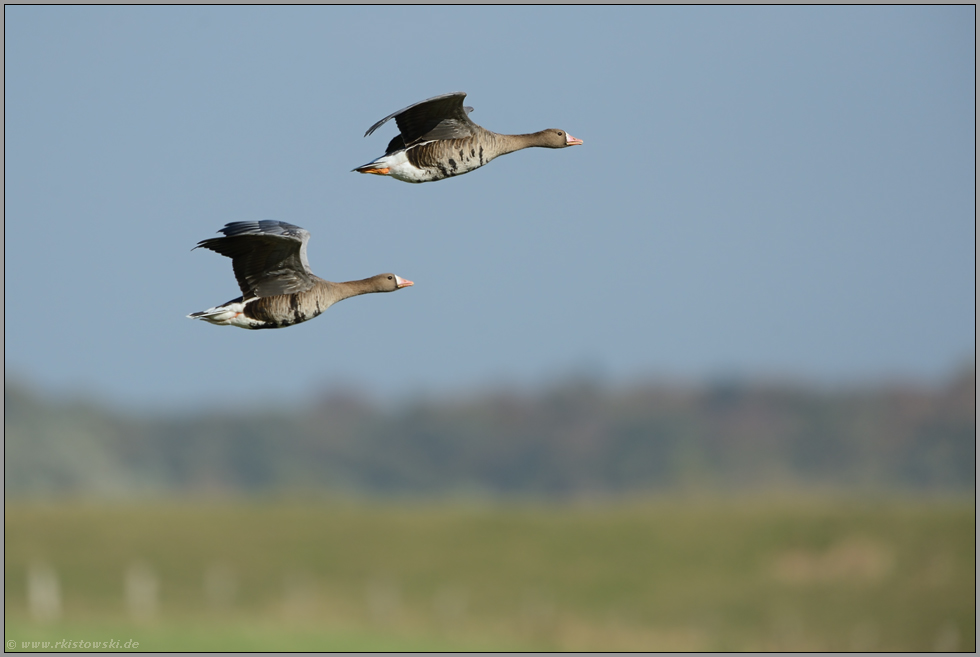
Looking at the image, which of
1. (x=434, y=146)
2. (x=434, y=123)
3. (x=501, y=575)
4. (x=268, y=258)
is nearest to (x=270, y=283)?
(x=268, y=258)

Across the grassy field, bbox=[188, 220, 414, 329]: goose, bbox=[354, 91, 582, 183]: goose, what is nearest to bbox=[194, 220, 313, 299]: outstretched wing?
bbox=[188, 220, 414, 329]: goose

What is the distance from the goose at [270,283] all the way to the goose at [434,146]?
2.66m

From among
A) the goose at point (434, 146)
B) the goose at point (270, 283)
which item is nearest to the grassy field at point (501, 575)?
the goose at point (434, 146)

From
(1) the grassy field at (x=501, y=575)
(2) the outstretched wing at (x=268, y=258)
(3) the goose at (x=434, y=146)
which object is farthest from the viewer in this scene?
(1) the grassy field at (x=501, y=575)

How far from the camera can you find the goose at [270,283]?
20484mm

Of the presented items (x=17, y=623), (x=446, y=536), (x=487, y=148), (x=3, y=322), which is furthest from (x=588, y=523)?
(x=487, y=148)

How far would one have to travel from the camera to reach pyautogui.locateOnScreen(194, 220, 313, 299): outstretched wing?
20359mm

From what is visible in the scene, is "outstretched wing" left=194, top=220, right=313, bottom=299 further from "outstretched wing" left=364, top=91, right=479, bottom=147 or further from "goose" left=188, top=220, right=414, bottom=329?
"outstretched wing" left=364, top=91, right=479, bottom=147

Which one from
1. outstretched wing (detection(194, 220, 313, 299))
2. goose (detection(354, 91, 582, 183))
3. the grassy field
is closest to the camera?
outstretched wing (detection(194, 220, 313, 299))

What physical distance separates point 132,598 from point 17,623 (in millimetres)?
5970

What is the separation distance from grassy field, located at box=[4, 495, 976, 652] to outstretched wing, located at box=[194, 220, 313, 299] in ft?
110

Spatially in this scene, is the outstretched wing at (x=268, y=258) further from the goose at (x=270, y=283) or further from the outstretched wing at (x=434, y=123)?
the outstretched wing at (x=434, y=123)

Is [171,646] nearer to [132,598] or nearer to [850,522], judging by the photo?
[132,598]

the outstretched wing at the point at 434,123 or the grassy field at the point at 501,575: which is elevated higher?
the outstretched wing at the point at 434,123
